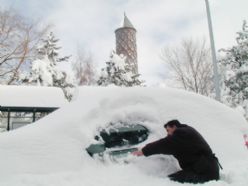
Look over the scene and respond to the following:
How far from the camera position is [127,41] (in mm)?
75625

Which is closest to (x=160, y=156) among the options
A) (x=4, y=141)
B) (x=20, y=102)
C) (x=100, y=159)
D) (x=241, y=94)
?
(x=100, y=159)

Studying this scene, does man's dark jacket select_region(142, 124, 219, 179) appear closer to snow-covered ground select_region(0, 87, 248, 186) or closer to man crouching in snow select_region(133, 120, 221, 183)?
man crouching in snow select_region(133, 120, 221, 183)

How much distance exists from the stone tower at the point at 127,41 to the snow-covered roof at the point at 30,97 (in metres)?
58.7

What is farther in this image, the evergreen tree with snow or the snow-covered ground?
the evergreen tree with snow

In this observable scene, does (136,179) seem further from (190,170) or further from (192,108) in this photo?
(192,108)

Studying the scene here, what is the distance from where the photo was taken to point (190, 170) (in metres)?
3.41

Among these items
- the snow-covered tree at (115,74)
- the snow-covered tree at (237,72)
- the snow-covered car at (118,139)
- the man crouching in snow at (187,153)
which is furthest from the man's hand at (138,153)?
the snow-covered tree at (115,74)

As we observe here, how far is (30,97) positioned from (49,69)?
34.5ft

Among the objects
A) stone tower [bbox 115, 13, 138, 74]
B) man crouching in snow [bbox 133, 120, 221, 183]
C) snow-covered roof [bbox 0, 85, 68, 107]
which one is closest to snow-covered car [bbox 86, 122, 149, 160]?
man crouching in snow [bbox 133, 120, 221, 183]

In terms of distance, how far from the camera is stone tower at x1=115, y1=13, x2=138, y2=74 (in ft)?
244

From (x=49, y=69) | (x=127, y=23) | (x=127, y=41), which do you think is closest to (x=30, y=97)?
(x=49, y=69)

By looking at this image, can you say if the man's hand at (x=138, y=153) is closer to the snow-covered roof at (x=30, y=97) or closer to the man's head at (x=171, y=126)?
the man's head at (x=171, y=126)

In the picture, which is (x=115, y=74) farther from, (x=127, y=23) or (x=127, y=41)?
(x=127, y=23)

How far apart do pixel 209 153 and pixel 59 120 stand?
1.69 meters
